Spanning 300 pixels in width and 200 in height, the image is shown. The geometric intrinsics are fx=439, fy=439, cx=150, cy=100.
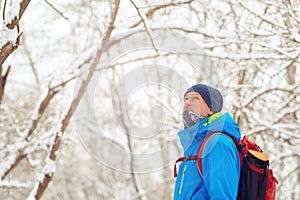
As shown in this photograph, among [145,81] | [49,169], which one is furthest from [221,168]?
[145,81]

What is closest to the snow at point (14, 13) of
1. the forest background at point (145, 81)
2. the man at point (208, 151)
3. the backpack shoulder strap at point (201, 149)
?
the forest background at point (145, 81)

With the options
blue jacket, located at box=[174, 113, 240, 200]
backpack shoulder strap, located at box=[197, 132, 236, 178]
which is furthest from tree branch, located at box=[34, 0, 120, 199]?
backpack shoulder strap, located at box=[197, 132, 236, 178]

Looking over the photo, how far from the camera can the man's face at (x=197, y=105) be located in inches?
107

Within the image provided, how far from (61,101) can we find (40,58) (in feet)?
10.7

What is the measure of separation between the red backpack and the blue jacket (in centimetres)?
4

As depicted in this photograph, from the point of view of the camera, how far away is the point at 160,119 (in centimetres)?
746

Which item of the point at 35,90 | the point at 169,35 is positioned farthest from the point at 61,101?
the point at 169,35

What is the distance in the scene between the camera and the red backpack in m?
2.36

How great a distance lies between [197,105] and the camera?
2.73 meters

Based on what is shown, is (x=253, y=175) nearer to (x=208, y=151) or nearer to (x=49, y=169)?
(x=208, y=151)

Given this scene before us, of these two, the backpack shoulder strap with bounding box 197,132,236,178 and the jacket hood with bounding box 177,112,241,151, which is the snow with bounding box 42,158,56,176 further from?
the backpack shoulder strap with bounding box 197,132,236,178

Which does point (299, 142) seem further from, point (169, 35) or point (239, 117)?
point (169, 35)

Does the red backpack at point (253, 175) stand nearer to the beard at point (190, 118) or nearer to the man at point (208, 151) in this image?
the man at point (208, 151)

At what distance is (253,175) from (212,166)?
247mm
